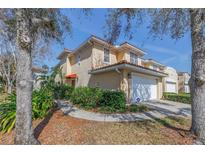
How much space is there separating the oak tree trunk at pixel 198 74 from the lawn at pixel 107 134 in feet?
1.69

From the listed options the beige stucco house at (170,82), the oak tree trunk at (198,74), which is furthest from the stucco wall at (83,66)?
the beige stucco house at (170,82)

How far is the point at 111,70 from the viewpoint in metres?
14.0

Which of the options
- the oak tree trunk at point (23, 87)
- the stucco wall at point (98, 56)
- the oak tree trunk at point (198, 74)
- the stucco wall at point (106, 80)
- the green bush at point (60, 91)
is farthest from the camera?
the green bush at point (60, 91)

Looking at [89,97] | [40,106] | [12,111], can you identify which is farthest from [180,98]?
[12,111]

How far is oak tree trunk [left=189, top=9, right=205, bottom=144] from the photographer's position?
17.6 ft

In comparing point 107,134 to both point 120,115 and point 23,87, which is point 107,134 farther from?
point 120,115

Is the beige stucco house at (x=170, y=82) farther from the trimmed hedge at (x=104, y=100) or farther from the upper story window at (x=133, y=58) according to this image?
the trimmed hedge at (x=104, y=100)

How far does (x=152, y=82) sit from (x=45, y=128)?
1438cm

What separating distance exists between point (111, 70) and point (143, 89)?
15.0 feet

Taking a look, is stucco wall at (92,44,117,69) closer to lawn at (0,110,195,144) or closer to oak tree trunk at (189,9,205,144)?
lawn at (0,110,195,144)

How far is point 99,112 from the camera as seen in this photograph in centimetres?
995

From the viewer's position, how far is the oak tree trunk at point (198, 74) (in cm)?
537

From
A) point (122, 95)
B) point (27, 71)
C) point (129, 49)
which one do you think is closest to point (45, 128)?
point (27, 71)

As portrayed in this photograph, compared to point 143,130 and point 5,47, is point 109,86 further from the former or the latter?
point 5,47
